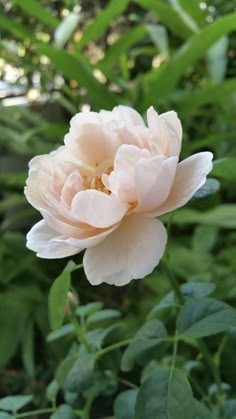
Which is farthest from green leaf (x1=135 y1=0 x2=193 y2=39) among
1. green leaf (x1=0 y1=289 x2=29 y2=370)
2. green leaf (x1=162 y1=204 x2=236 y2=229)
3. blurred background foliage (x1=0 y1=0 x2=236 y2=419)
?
green leaf (x1=0 y1=289 x2=29 y2=370)

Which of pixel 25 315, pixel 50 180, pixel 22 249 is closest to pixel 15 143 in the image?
pixel 22 249

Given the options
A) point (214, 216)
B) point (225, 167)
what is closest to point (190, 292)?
point (225, 167)

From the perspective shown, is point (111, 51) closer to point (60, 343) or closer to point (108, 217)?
point (60, 343)

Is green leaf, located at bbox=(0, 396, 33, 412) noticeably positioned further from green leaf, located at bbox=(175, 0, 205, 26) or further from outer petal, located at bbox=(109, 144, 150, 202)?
green leaf, located at bbox=(175, 0, 205, 26)

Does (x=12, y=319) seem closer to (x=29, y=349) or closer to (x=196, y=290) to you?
(x=29, y=349)

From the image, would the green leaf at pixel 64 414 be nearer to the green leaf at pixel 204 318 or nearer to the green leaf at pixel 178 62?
the green leaf at pixel 204 318

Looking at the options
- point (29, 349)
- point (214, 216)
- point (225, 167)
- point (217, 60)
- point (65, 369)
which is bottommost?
point (29, 349)
